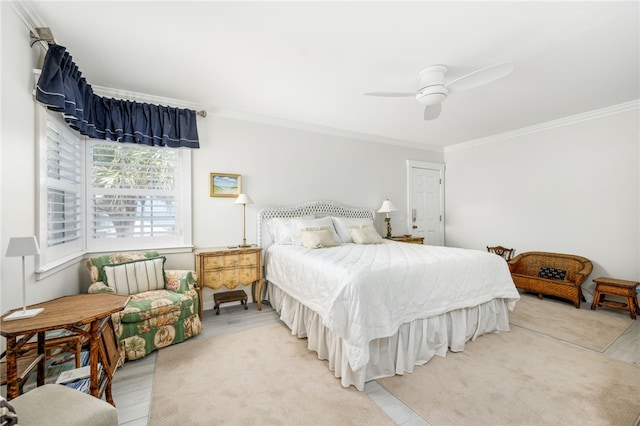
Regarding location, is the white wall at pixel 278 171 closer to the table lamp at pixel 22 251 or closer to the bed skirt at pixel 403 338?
the bed skirt at pixel 403 338

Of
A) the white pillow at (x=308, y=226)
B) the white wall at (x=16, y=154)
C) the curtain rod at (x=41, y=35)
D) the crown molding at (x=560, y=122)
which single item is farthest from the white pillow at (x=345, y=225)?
the curtain rod at (x=41, y=35)

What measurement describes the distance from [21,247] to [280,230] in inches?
98.2

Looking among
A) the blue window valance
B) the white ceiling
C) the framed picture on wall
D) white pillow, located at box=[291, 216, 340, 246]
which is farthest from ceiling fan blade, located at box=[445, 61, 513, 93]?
the blue window valance

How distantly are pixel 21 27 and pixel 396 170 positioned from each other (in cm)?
489

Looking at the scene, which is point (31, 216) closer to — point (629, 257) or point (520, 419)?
point (520, 419)

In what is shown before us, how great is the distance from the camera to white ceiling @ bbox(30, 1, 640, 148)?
189 cm

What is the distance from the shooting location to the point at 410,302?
2.24 m

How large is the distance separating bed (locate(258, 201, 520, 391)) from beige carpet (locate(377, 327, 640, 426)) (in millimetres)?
191

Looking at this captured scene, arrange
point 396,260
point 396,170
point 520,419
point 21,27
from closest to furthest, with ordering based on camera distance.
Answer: point 520,419 < point 21,27 < point 396,260 < point 396,170

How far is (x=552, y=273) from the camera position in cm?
405

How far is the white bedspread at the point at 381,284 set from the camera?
6.54 feet

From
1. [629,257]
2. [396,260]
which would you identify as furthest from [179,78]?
[629,257]

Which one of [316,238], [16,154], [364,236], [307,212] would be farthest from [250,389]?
[307,212]

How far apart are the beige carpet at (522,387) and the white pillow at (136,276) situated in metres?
2.33
